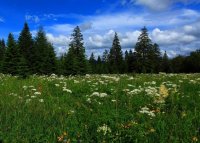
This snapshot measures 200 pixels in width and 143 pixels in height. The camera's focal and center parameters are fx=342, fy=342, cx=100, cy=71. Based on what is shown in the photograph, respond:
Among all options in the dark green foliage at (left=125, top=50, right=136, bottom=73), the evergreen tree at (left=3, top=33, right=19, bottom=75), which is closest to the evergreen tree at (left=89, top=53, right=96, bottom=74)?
the dark green foliage at (left=125, top=50, right=136, bottom=73)

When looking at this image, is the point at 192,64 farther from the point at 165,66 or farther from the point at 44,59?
the point at 44,59

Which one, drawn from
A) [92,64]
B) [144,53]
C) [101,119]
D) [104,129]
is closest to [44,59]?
[144,53]

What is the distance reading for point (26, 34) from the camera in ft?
214

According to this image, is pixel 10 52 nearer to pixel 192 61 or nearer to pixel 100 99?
pixel 100 99


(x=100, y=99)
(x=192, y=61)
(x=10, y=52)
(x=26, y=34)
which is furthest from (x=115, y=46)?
(x=100, y=99)

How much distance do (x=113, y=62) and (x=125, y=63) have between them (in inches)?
154

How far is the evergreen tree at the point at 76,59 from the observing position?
5722 cm

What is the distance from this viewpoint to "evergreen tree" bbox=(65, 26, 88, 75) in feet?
188

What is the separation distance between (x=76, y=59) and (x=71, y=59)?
2619mm

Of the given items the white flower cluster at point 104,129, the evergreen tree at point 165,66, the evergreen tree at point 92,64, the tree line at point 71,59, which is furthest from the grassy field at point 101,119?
the evergreen tree at point 165,66

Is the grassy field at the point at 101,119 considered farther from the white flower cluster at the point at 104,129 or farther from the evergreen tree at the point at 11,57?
the evergreen tree at the point at 11,57

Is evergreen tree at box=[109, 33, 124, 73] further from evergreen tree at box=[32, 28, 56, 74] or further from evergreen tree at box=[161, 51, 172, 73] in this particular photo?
evergreen tree at box=[32, 28, 56, 74]

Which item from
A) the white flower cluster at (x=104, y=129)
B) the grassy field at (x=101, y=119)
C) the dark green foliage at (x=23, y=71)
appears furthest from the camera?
the dark green foliage at (x=23, y=71)

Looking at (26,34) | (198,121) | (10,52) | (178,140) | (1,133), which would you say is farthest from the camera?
(26,34)
